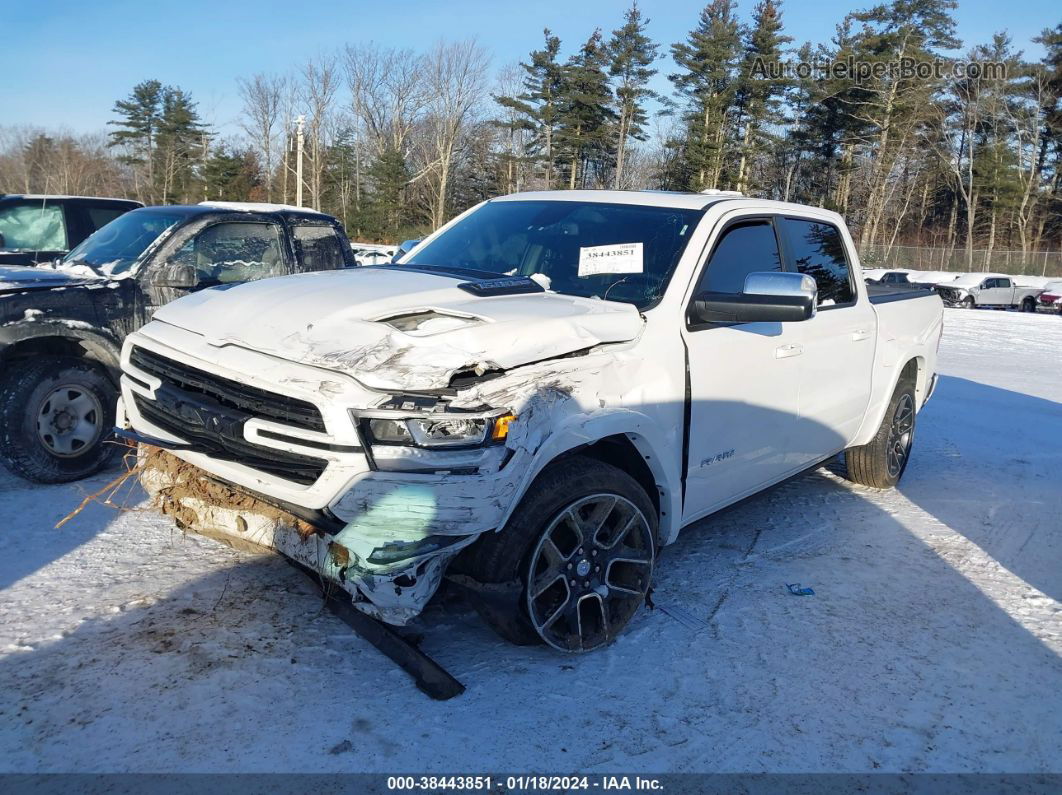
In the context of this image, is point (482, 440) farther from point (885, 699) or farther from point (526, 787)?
point (885, 699)

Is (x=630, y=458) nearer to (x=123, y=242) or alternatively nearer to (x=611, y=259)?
(x=611, y=259)

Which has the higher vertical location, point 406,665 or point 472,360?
Answer: point 472,360

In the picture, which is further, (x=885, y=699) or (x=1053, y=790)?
(x=885, y=699)

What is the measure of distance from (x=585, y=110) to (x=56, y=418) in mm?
43899

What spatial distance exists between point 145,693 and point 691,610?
2.37 meters

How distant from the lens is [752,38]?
138 feet

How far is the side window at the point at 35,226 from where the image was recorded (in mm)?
8688

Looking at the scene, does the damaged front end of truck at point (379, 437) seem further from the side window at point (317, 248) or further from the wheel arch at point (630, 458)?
the side window at point (317, 248)

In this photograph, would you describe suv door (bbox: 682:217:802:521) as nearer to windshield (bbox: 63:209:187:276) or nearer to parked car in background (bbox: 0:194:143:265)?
windshield (bbox: 63:209:187:276)

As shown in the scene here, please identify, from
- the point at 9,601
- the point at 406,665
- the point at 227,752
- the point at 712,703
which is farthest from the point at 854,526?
the point at 9,601

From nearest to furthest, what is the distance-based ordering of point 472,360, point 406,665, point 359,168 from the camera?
point 472,360 < point 406,665 < point 359,168

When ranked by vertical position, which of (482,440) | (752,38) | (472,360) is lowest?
(482,440)

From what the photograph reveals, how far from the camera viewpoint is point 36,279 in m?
5.20

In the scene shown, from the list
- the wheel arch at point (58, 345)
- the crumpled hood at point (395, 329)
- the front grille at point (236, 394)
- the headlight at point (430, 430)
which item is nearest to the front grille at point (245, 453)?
the front grille at point (236, 394)
